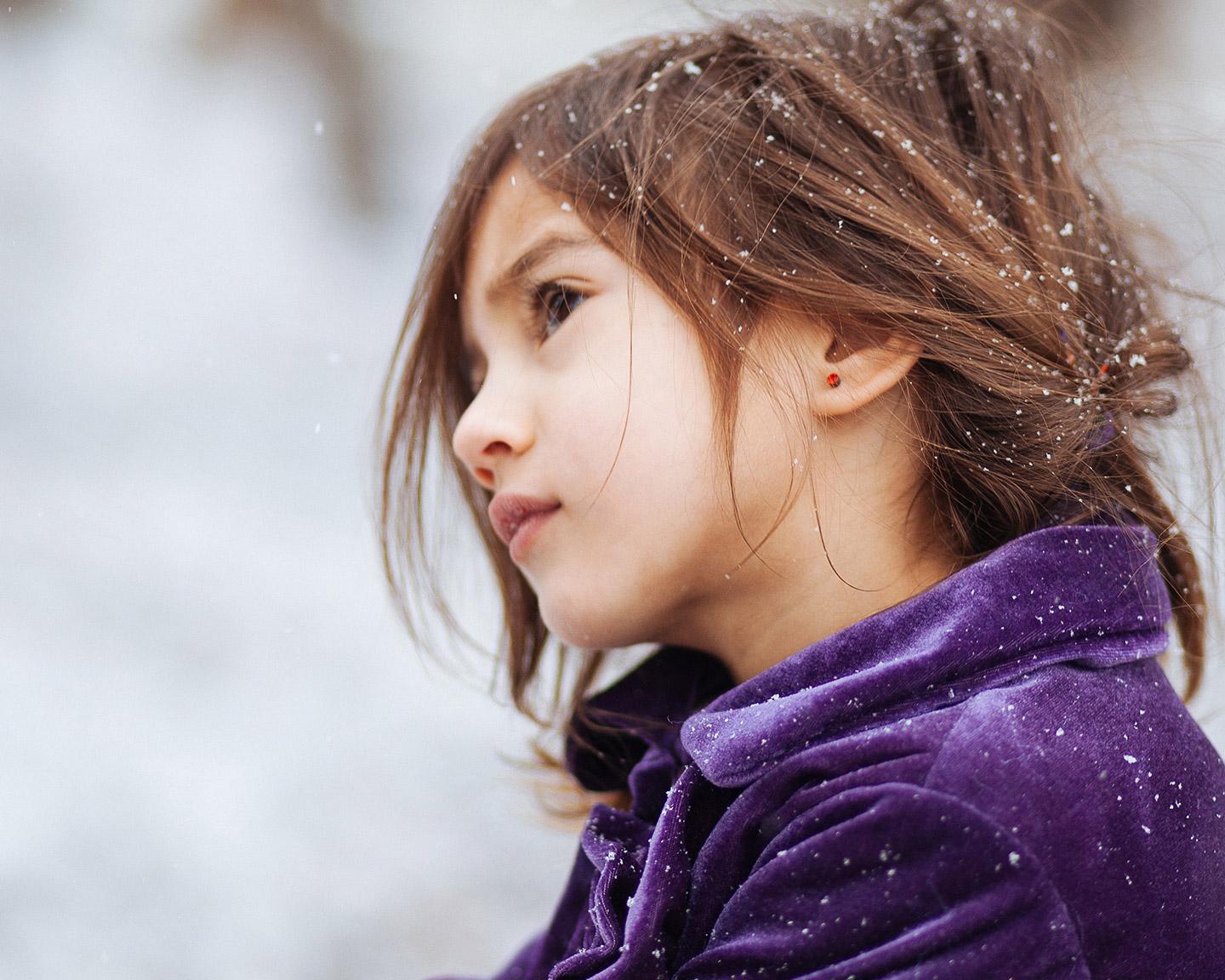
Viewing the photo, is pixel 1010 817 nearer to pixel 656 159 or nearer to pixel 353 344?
pixel 656 159

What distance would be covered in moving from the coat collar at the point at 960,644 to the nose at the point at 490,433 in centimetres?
23

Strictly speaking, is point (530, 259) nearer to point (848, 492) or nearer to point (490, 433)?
point (490, 433)

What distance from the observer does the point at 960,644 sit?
652 mm

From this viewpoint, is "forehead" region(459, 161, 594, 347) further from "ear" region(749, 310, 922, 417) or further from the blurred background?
the blurred background

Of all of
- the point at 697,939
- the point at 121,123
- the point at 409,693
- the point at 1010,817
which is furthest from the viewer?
the point at 121,123

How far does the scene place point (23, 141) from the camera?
99.1 inches

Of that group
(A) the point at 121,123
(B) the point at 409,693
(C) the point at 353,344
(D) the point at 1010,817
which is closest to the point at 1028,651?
(D) the point at 1010,817

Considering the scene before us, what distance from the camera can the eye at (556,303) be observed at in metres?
0.81

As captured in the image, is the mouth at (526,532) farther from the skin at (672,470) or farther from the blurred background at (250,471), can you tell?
the blurred background at (250,471)

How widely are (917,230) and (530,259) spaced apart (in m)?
0.27

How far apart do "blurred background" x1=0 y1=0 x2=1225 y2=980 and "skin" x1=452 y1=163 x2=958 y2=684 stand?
27 cm

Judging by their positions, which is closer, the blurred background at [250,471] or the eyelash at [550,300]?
the eyelash at [550,300]

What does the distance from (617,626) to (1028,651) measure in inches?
11.2

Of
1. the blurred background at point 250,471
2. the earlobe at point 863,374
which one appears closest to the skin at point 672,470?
the earlobe at point 863,374
